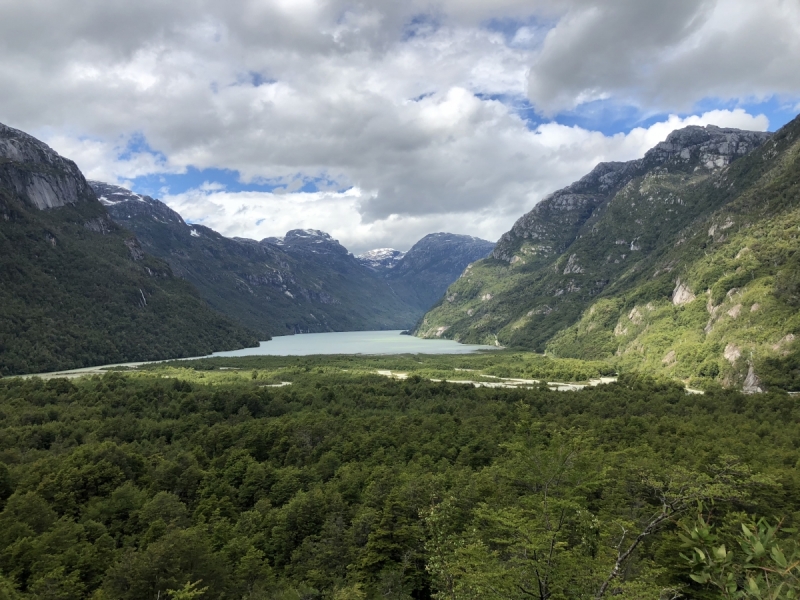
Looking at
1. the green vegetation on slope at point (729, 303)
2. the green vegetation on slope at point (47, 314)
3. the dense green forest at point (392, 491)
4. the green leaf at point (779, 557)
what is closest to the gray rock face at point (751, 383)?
the green vegetation on slope at point (729, 303)

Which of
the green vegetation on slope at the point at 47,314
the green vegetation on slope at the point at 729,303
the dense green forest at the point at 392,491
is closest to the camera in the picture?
the dense green forest at the point at 392,491

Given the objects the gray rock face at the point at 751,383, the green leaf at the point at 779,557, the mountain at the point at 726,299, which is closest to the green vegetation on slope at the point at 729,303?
the mountain at the point at 726,299

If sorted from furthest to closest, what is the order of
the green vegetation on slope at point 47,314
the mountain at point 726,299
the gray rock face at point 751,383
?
the green vegetation on slope at point 47,314, the mountain at point 726,299, the gray rock face at point 751,383

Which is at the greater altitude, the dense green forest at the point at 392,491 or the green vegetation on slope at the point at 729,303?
the green vegetation on slope at the point at 729,303

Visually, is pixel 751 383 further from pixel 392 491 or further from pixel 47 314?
pixel 47 314

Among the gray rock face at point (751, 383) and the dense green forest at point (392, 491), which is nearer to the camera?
the dense green forest at point (392, 491)

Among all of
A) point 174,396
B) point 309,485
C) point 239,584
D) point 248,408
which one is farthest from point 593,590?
point 174,396

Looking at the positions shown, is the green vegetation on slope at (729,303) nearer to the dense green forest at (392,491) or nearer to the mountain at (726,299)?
the mountain at (726,299)

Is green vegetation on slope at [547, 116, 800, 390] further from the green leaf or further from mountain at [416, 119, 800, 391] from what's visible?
the green leaf
